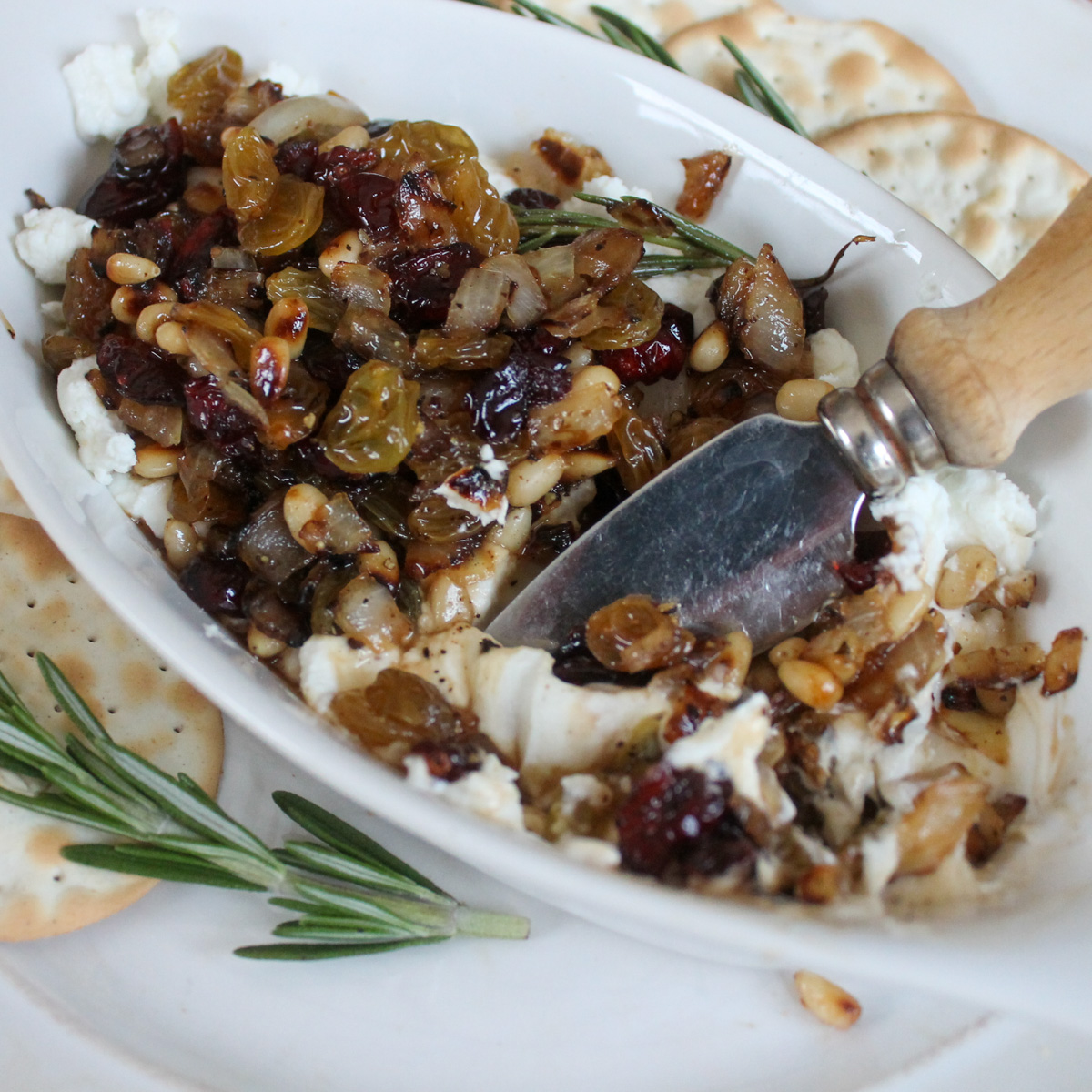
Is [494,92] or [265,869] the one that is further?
[494,92]

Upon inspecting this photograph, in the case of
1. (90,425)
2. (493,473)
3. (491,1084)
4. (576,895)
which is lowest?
(491,1084)

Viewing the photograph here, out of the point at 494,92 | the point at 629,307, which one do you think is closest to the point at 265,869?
the point at 629,307

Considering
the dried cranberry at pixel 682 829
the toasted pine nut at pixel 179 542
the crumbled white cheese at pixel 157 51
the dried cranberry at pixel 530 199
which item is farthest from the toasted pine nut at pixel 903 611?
the crumbled white cheese at pixel 157 51

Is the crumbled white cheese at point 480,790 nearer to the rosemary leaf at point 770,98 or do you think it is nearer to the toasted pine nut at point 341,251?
the toasted pine nut at point 341,251

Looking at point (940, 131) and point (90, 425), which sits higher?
point (940, 131)

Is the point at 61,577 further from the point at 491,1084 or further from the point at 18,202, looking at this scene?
the point at 491,1084

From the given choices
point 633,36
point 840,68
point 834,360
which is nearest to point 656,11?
point 633,36

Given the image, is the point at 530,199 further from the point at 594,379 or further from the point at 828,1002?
the point at 828,1002
